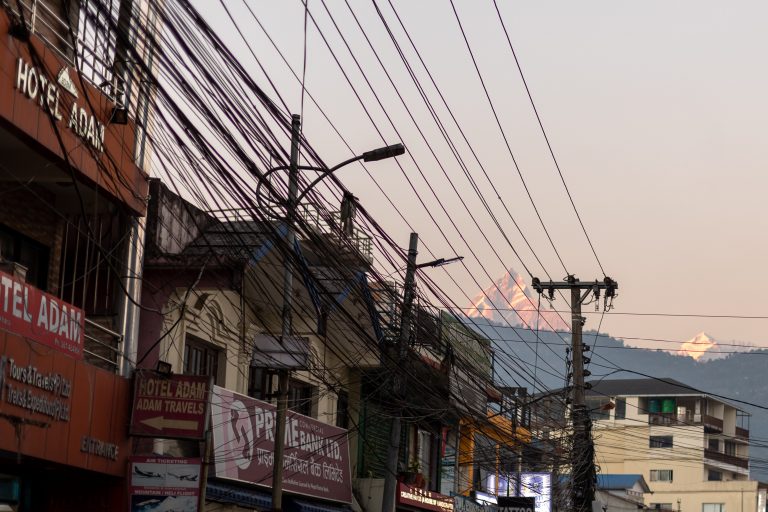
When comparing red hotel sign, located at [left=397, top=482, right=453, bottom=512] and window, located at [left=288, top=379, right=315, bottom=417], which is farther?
red hotel sign, located at [left=397, top=482, right=453, bottom=512]

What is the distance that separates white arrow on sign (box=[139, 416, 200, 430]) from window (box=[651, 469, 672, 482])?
96.6 m

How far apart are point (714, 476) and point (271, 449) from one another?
97.5 metres

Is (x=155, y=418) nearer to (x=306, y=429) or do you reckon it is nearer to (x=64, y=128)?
(x=64, y=128)

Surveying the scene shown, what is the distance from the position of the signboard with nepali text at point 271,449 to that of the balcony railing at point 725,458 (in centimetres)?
9101

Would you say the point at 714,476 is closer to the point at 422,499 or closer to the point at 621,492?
the point at 621,492

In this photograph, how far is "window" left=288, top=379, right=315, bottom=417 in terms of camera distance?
28344 millimetres

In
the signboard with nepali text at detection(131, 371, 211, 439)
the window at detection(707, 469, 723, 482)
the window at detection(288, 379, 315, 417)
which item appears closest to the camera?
the signboard with nepali text at detection(131, 371, 211, 439)

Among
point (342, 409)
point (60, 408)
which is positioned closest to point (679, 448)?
point (342, 409)

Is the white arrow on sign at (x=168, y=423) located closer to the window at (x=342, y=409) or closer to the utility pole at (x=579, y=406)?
the window at (x=342, y=409)

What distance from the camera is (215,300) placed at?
23.5 meters

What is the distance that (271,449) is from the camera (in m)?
24.2

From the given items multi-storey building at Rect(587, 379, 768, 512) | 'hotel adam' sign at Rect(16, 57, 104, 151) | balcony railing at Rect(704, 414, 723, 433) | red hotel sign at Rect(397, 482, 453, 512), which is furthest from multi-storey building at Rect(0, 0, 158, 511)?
balcony railing at Rect(704, 414, 723, 433)

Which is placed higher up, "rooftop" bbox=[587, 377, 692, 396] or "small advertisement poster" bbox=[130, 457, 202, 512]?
"rooftop" bbox=[587, 377, 692, 396]

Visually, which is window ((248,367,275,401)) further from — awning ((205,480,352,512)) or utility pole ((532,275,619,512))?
utility pole ((532,275,619,512))
